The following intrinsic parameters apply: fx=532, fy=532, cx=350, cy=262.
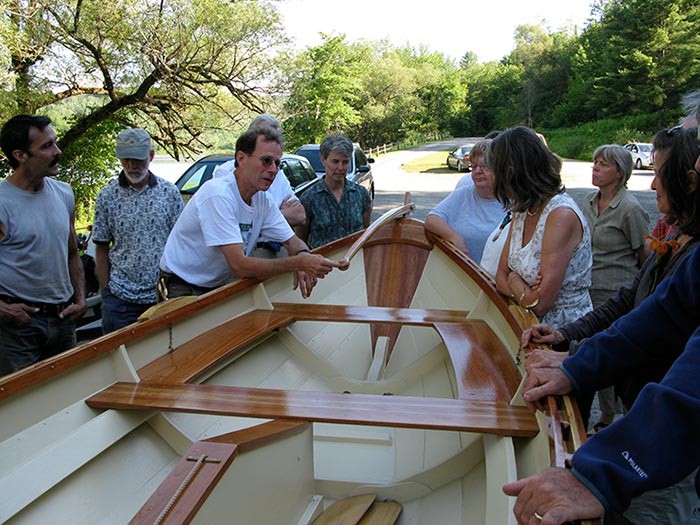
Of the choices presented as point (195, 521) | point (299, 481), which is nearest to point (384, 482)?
point (299, 481)

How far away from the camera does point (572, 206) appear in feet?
7.09

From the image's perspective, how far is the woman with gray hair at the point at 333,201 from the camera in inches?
156

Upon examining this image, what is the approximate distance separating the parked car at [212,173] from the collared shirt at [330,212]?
8.90 feet

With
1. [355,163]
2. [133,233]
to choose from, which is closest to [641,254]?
[133,233]

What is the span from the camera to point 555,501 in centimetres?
102

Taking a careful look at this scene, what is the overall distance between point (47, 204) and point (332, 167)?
1.92 metres

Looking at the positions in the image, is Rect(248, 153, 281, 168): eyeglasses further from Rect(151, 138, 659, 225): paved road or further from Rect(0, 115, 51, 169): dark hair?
Rect(151, 138, 659, 225): paved road

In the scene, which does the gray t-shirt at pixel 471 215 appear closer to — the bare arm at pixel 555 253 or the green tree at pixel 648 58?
the bare arm at pixel 555 253

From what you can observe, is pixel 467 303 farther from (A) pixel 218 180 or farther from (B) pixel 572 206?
(A) pixel 218 180

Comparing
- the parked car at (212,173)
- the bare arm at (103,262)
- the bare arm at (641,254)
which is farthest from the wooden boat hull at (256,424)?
the parked car at (212,173)

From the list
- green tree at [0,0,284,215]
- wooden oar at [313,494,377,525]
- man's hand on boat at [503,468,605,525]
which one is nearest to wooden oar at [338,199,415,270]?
wooden oar at [313,494,377,525]

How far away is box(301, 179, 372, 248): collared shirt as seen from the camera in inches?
163

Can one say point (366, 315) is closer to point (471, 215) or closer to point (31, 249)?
point (471, 215)

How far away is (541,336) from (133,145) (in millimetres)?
2469
